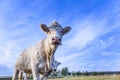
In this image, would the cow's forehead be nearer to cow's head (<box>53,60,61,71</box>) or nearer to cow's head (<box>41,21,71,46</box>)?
cow's head (<box>41,21,71,46</box>)

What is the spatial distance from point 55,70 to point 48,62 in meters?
0.44

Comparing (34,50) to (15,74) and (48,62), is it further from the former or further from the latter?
(15,74)

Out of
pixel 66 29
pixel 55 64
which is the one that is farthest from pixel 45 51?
pixel 66 29

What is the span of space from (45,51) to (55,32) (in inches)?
40.5

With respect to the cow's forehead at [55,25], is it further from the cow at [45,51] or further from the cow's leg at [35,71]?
the cow's leg at [35,71]

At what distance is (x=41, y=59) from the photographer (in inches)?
480

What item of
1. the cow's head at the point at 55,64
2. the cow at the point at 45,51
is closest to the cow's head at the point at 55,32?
Result: the cow at the point at 45,51

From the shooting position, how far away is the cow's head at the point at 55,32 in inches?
440

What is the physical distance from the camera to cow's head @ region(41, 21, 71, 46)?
11.2 m

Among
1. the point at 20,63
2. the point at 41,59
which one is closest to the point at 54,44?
the point at 41,59

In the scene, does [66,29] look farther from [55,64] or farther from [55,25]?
[55,64]

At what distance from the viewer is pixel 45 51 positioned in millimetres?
12227

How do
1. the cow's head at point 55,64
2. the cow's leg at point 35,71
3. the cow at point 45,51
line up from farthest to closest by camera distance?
the cow's head at point 55,64, the cow's leg at point 35,71, the cow at point 45,51

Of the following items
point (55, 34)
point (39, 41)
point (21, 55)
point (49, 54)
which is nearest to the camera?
point (55, 34)
